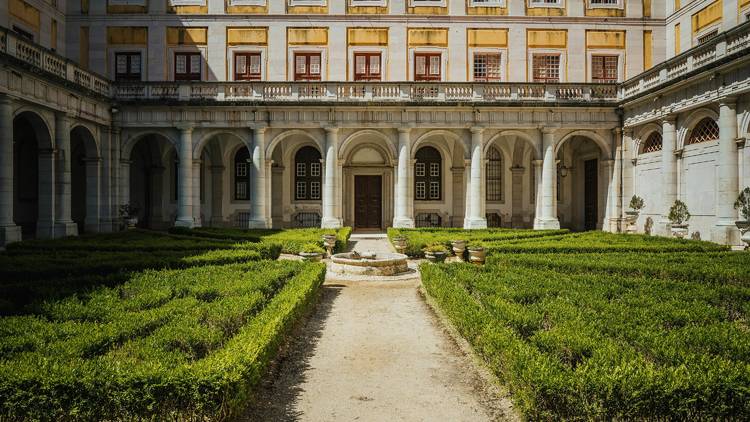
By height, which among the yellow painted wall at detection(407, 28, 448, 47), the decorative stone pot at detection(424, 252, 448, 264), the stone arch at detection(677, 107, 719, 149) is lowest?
the decorative stone pot at detection(424, 252, 448, 264)

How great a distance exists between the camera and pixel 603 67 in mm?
28688

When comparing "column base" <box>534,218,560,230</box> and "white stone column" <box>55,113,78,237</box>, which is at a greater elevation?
"white stone column" <box>55,113,78,237</box>

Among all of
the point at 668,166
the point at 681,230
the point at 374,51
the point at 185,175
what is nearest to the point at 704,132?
the point at 668,166

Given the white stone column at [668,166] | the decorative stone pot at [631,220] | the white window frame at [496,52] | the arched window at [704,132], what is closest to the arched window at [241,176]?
the white window frame at [496,52]

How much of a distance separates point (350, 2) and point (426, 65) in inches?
225

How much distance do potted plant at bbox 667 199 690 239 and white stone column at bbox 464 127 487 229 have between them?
8.47 m

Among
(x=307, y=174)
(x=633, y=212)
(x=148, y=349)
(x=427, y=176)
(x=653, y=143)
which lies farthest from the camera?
(x=427, y=176)

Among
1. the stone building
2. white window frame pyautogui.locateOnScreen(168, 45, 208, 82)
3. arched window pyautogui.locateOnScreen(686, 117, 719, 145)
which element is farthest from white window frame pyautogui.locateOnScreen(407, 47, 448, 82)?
arched window pyautogui.locateOnScreen(686, 117, 719, 145)

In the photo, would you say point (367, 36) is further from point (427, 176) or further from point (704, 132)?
point (704, 132)

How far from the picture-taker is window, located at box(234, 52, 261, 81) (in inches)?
1119

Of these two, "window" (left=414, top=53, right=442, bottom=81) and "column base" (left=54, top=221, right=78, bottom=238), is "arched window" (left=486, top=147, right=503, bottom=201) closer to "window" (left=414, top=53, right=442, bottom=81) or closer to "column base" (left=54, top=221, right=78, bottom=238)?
"window" (left=414, top=53, right=442, bottom=81)

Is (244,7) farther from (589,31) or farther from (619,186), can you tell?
(619,186)

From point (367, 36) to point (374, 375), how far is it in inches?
987

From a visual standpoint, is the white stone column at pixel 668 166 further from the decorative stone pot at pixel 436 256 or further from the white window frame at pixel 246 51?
the white window frame at pixel 246 51
